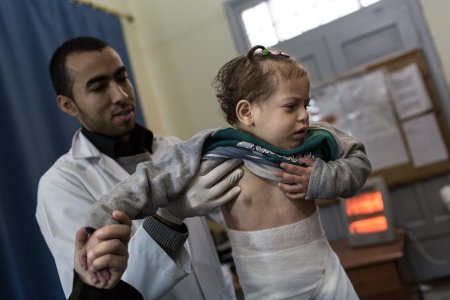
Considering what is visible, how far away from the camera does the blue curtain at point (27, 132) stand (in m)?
1.97

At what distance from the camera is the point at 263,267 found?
109 cm

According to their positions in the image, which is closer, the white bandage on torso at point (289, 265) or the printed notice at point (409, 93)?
the white bandage on torso at point (289, 265)

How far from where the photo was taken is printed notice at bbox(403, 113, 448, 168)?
9.32 ft

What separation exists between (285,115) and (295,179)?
Result: 6.7 inches

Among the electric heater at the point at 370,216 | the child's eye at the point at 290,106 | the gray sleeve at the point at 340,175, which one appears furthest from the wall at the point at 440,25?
the child's eye at the point at 290,106

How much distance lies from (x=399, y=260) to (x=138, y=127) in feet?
5.46

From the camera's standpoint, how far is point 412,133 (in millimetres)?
2896

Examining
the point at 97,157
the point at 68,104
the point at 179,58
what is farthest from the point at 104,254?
the point at 179,58

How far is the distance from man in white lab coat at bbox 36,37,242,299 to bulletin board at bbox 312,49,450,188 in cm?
179

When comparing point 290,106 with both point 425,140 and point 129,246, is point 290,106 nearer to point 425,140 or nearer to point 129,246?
point 129,246

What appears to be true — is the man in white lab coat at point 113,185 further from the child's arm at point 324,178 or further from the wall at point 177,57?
the wall at point 177,57

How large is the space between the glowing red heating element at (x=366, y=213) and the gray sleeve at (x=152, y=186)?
6.24ft

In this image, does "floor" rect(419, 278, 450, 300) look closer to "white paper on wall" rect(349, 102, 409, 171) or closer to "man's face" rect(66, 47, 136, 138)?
"white paper on wall" rect(349, 102, 409, 171)

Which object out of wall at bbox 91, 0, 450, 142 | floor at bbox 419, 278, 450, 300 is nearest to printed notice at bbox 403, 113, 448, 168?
floor at bbox 419, 278, 450, 300
